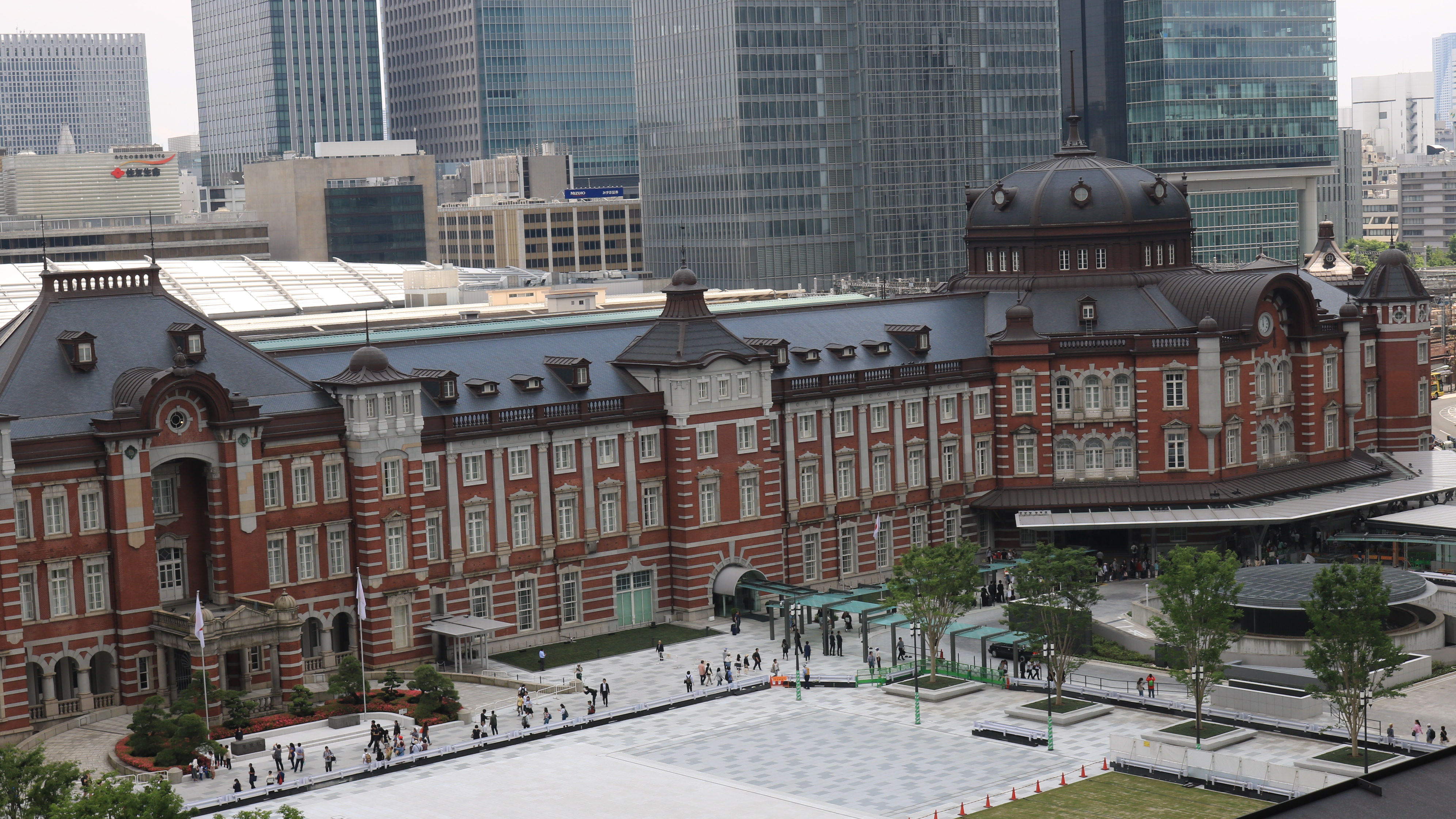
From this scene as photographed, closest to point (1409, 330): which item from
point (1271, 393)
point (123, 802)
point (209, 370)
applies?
point (1271, 393)

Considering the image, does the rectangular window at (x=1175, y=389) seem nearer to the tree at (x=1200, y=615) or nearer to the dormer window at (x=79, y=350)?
the tree at (x=1200, y=615)

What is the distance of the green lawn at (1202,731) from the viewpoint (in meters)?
88.5

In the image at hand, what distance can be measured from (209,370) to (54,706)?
1757 cm

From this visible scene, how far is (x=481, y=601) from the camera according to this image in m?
109

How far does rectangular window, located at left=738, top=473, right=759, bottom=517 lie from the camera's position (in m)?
117

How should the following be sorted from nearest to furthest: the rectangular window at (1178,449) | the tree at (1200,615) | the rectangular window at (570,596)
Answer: the tree at (1200,615), the rectangular window at (570,596), the rectangular window at (1178,449)

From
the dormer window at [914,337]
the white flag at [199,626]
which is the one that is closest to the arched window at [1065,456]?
the dormer window at [914,337]

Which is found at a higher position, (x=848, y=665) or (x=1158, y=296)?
(x=1158, y=296)

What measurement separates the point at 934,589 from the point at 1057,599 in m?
6.36

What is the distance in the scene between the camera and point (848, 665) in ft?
345

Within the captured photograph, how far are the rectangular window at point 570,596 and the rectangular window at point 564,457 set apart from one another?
576 cm

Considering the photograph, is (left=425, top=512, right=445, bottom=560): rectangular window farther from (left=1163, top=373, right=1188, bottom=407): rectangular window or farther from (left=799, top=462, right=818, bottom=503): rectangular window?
(left=1163, top=373, right=1188, bottom=407): rectangular window

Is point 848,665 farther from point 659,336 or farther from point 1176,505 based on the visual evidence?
point 1176,505

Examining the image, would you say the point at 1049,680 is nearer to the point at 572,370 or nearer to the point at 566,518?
the point at 566,518
